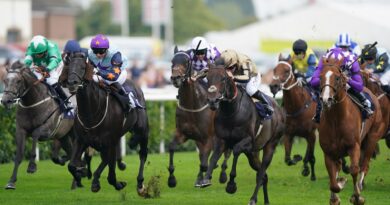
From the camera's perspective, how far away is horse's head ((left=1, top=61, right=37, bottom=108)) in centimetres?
1357

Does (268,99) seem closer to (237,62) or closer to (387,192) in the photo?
(237,62)

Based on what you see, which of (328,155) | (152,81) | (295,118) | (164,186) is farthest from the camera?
(152,81)

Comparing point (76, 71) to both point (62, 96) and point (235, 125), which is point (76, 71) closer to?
point (235, 125)

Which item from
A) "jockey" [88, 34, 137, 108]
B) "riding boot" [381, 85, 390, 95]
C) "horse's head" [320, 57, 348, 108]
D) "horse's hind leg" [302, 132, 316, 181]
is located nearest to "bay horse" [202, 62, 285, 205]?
"horse's head" [320, 57, 348, 108]

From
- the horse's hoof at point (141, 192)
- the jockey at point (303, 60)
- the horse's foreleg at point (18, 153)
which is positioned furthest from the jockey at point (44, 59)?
the jockey at point (303, 60)

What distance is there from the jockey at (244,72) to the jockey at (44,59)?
2.84 metres

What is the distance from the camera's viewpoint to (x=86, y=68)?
11.7 meters

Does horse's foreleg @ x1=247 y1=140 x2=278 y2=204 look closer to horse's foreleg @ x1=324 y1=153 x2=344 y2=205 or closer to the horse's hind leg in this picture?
horse's foreleg @ x1=324 y1=153 x2=344 y2=205

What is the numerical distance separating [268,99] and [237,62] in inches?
35.0

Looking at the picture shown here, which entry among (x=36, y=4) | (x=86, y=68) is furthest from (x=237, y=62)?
(x=36, y=4)

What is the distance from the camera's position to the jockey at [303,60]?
51.3 ft

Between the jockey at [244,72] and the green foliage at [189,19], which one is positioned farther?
the green foliage at [189,19]

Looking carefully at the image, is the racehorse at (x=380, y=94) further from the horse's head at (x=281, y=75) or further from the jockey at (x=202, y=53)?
the jockey at (x=202, y=53)

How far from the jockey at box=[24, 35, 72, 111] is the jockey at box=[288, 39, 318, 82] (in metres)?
3.40
